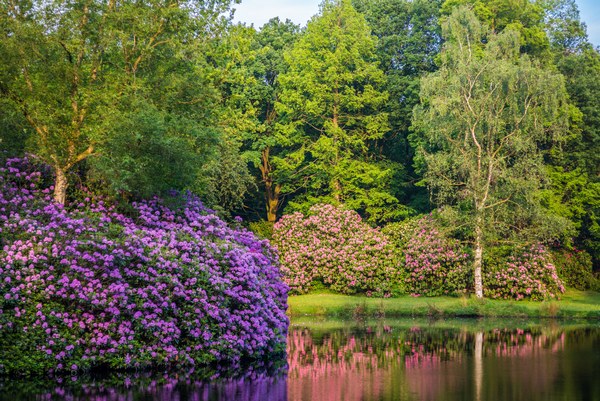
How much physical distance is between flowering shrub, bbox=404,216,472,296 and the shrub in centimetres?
668

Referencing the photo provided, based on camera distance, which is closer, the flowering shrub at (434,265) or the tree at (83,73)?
the tree at (83,73)

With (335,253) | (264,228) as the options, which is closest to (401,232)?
(335,253)

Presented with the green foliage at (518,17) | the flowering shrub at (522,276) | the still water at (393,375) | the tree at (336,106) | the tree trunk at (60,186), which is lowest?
the still water at (393,375)

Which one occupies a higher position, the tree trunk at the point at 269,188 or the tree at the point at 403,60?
the tree at the point at 403,60

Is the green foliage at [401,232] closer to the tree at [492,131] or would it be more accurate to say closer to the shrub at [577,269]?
the tree at [492,131]

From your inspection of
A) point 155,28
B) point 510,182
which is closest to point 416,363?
point 155,28

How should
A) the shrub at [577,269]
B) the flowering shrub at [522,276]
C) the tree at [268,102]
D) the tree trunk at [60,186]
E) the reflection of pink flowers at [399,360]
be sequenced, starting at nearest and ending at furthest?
1. the reflection of pink flowers at [399,360]
2. the tree trunk at [60,186]
3. the flowering shrub at [522,276]
4. the shrub at [577,269]
5. the tree at [268,102]

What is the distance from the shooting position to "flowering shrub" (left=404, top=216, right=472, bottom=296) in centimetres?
3884

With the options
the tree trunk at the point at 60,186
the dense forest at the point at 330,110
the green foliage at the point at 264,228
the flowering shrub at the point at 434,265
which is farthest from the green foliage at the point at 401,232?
the tree trunk at the point at 60,186

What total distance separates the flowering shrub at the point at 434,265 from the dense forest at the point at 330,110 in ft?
2.48

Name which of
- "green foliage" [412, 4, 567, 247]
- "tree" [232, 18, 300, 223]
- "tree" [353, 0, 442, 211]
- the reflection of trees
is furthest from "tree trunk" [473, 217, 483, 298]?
"tree" [232, 18, 300, 223]

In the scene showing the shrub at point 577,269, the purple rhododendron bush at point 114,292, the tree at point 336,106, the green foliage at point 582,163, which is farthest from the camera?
the tree at point 336,106

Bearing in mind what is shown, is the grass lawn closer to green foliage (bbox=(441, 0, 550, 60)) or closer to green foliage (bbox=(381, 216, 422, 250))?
green foliage (bbox=(381, 216, 422, 250))

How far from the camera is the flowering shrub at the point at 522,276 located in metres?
38.1
